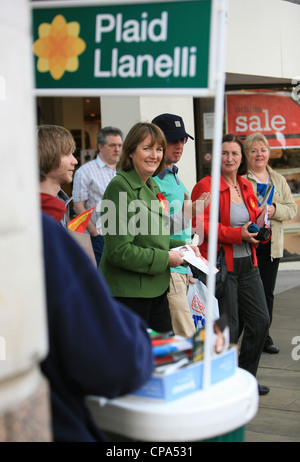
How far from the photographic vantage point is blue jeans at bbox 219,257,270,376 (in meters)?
5.20

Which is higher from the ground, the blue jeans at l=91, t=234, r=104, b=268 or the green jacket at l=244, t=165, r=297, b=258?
the green jacket at l=244, t=165, r=297, b=258

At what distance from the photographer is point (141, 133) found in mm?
4449

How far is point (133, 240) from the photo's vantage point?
418 cm

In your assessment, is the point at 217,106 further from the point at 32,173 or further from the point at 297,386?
the point at 297,386

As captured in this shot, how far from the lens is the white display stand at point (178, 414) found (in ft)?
6.92

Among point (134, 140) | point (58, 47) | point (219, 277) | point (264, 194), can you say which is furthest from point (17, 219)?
point (264, 194)

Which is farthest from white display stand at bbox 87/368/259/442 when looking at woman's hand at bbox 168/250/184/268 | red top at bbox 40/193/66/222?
woman's hand at bbox 168/250/184/268

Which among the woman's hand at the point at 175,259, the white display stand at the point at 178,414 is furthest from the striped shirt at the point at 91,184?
the white display stand at the point at 178,414

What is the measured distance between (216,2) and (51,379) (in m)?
1.32

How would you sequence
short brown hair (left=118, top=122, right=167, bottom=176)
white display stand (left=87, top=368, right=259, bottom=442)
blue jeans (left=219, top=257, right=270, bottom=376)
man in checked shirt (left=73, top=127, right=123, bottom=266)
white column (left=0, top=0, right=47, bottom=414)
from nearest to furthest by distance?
white column (left=0, top=0, right=47, bottom=414) < white display stand (left=87, top=368, right=259, bottom=442) < short brown hair (left=118, top=122, right=167, bottom=176) < blue jeans (left=219, top=257, right=270, bottom=376) < man in checked shirt (left=73, top=127, right=123, bottom=266)

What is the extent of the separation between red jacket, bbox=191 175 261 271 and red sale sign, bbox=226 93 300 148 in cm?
547
